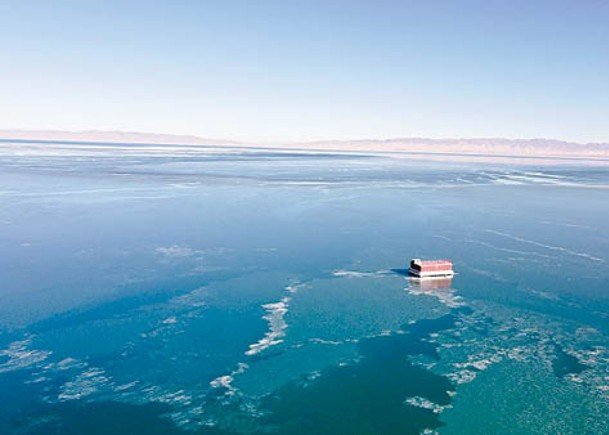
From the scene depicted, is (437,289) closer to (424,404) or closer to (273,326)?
(273,326)

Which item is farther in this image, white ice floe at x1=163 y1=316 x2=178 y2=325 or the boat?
the boat

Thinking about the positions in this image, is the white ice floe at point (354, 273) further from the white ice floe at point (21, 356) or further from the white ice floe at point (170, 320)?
the white ice floe at point (21, 356)

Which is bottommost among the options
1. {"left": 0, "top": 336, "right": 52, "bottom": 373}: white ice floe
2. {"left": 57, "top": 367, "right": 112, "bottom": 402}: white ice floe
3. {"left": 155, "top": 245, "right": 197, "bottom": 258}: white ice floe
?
{"left": 57, "top": 367, "right": 112, "bottom": 402}: white ice floe

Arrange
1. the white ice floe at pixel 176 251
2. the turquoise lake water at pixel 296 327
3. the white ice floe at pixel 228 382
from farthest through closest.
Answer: the white ice floe at pixel 176 251
the white ice floe at pixel 228 382
the turquoise lake water at pixel 296 327

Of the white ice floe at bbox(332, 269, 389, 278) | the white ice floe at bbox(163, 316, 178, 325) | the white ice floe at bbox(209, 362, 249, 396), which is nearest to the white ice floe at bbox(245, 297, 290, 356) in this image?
the white ice floe at bbox(209, 362, 249, 396)

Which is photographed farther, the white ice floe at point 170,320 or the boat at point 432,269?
the boat at point 432,269

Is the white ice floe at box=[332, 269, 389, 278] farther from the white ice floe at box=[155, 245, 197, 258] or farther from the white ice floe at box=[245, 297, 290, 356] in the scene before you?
the white ice floe at box=[155, 245, 197, 258]

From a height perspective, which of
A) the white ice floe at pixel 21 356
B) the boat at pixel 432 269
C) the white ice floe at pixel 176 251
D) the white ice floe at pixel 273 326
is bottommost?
the white ice floe at pixel 21 356

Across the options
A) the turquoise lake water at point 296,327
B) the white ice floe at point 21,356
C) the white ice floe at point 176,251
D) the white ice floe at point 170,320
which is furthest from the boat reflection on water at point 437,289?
the white ice floe at point 21,356
